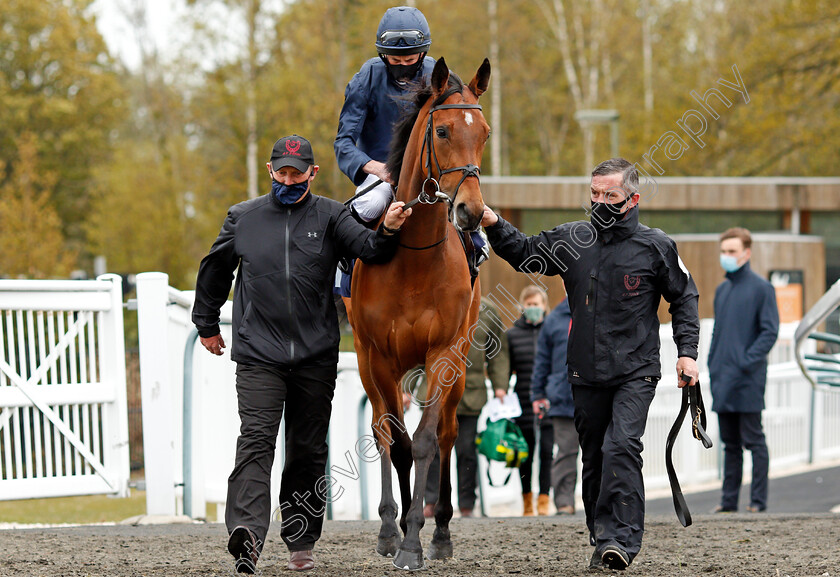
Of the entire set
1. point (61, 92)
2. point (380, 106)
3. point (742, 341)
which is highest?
point (61, 92)

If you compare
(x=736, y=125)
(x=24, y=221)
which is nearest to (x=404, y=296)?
(x=24, y=221)

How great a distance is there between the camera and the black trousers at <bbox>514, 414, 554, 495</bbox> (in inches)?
354

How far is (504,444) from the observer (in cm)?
839

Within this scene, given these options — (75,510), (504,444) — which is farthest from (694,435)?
(75,510)

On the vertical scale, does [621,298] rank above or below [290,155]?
below

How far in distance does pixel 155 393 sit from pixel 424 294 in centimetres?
286

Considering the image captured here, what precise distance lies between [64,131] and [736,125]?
76.3 ft

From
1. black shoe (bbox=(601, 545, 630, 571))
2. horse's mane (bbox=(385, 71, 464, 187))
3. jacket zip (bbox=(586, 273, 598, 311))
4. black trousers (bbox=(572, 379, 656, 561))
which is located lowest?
black shoe (bbox=(601, 545, 630, 571))

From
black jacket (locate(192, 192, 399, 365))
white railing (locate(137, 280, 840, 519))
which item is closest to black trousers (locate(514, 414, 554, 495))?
white railing (locate(137, 280, 840, 519))

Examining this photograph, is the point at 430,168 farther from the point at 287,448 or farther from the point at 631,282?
the point at 287,448

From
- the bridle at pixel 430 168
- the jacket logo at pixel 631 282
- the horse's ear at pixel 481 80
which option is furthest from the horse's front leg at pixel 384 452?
the horse's ear at pixel 481 80

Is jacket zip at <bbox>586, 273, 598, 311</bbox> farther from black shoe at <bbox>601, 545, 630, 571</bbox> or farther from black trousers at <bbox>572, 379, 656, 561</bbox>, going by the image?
black shoe at <bbox>601, 545, 630, 571</bbox>

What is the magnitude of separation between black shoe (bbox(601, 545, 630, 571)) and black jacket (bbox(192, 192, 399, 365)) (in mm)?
1591

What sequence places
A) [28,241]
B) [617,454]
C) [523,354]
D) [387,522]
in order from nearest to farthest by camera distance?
1. [617,454]
2. [387,522]
3. [523,354]
4. [28,241]
